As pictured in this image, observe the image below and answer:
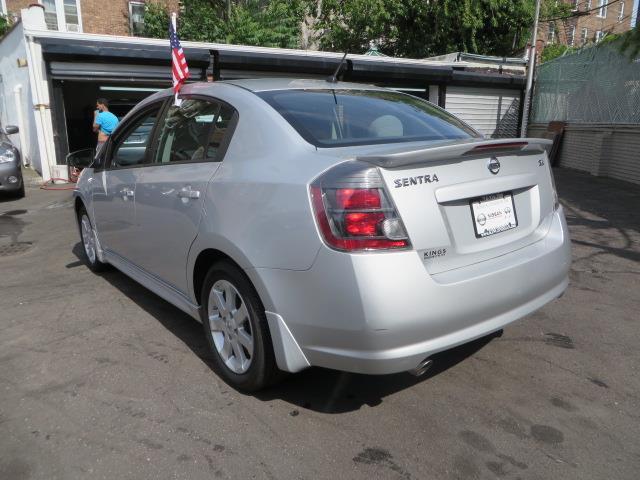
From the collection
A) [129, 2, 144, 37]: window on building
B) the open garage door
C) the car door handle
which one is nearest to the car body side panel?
the car door handle

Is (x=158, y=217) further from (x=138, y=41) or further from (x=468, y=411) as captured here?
(x=138, y=41)

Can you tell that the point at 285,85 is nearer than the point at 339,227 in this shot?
No

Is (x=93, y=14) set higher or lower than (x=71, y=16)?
higher

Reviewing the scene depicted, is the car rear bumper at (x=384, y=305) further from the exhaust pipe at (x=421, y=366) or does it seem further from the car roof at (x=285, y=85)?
the car roof at (x=285, y=85)

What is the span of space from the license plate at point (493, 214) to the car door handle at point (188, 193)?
1.49 meters

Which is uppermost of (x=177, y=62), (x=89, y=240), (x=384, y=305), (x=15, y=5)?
(x=15, y=5)

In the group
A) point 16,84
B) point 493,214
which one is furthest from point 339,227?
point 16,84

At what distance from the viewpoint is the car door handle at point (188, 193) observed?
9.99ft

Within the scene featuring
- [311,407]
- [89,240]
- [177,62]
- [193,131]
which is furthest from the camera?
[177,62]

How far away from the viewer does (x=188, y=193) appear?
312 cm

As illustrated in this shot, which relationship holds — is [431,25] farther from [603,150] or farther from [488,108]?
[603,150]

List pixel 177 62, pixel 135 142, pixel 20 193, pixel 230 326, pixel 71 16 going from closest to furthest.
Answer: pixel 230 326 → pixel 135 142 → pixel 177 62 → pixel 20 193 → pixel 71 16

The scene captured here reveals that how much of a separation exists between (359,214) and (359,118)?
1086mm

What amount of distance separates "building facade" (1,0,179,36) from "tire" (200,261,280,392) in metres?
21.6
